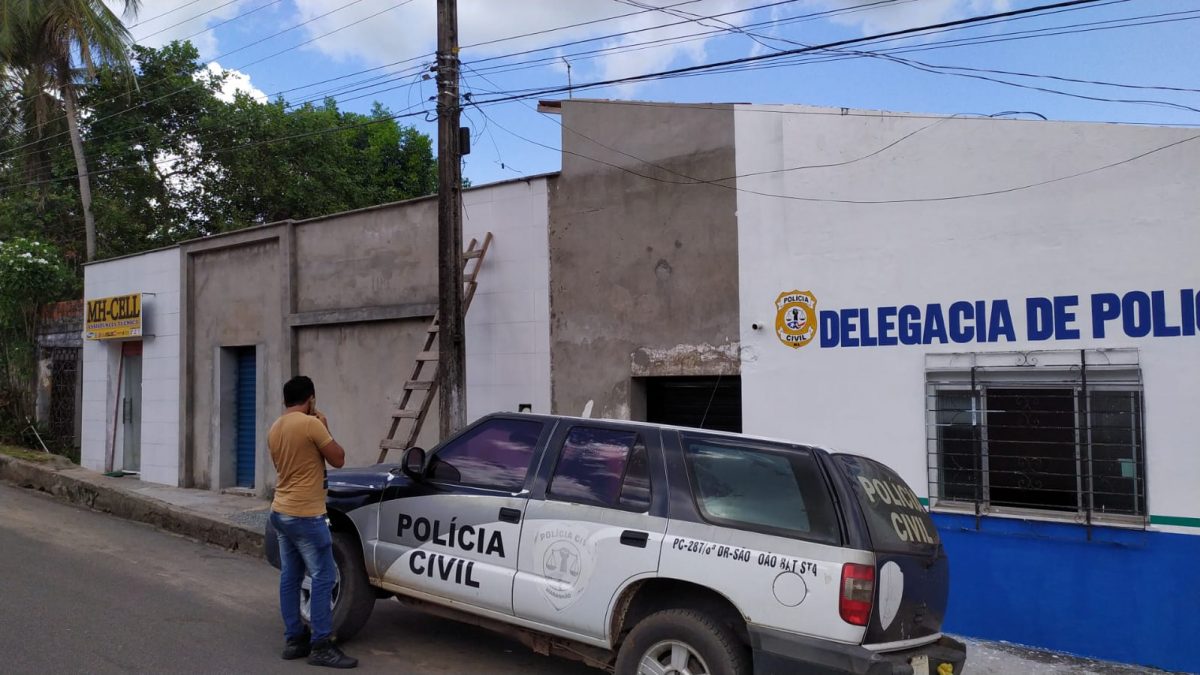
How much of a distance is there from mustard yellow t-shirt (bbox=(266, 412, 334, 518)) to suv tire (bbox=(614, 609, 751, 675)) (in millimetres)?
2191

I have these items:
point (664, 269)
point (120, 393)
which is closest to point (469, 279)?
point (664, 269)

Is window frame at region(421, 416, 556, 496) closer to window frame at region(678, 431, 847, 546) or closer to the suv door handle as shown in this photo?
the suv door handle

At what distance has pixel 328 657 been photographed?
581 cm

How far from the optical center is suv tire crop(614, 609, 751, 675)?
4613 mm

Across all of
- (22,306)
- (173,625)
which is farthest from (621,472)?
(22,306)

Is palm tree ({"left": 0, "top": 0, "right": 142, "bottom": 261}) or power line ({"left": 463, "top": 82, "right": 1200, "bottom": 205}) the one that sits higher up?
palm tree ({"left": 0, "top": 0, "right": 142, "bottom": 261})

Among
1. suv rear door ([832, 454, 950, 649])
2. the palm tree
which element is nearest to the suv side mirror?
suv rear door ([832, 454, 950, 649])

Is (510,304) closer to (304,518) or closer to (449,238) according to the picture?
(449,238)

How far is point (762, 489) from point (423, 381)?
6.61 meters

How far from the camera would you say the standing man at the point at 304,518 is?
5727 millimetres

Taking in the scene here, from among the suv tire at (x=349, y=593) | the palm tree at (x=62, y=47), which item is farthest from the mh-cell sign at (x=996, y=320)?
the palm tree at (x=62, y=47)

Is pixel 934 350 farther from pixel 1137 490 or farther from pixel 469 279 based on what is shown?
pixel 469 279

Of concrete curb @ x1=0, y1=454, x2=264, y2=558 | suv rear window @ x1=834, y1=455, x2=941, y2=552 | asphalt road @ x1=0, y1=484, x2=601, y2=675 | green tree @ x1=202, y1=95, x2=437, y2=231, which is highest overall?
green tree @ x1=202, y1=95, x2=437, y2=231

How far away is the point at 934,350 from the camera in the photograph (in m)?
7.81
